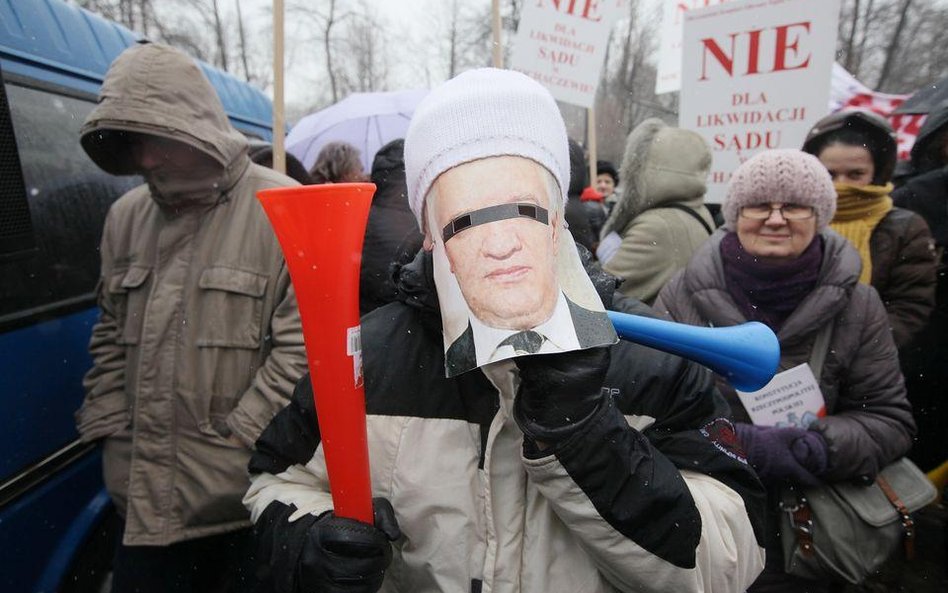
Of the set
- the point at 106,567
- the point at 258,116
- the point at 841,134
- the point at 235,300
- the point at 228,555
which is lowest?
the point at 106,567

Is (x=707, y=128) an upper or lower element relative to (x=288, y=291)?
upper

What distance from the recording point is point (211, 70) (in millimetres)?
4164

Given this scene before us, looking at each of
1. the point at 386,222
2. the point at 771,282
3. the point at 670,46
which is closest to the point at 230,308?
the point at 386,222

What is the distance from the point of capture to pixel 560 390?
88 centimetres

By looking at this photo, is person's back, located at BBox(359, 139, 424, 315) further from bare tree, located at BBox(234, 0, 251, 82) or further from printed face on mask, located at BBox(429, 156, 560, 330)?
bare tree, located at BBox(234, 0, 251, 82)

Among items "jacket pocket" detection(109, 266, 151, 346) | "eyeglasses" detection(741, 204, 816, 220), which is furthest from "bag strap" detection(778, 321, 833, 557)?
"jacket pocket" detection(109, 266, 151, 346)

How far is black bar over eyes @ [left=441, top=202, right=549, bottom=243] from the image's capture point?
2.92ft

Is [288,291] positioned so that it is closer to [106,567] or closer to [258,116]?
[106,567]

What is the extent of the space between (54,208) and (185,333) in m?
0.96

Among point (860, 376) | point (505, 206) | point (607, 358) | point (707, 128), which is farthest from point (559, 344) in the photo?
point (707, 128)

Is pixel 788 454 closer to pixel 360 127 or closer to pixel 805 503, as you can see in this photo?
pixel 805 503

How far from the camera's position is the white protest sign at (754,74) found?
2.96 meters

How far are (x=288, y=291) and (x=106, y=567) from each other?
1.62m

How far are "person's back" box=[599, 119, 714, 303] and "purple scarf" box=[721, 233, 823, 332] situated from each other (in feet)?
2.35
